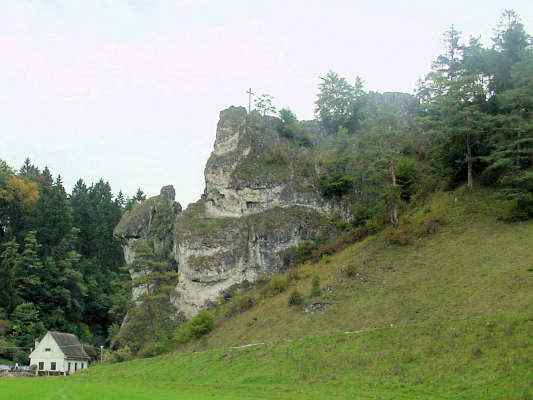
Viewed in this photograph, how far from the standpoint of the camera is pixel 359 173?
60688 mm

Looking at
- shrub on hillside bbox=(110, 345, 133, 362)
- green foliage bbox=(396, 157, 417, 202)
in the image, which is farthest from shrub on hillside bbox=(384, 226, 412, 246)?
shrub on hillside bbox=(110, 345, 133, 362)

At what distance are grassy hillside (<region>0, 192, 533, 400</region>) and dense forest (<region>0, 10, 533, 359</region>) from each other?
3.01 meters

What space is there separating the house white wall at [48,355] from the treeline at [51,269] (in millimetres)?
3197

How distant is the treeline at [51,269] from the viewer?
7494cm

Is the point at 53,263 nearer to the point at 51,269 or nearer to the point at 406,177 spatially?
the point at 51,269

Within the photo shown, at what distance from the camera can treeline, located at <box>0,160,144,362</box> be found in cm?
7494

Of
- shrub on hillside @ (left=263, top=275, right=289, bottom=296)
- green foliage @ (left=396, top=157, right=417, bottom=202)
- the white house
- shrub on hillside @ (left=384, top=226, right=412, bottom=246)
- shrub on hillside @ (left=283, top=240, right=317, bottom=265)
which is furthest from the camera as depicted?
the white house

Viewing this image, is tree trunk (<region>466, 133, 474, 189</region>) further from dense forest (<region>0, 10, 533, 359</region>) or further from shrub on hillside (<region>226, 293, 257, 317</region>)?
shrub on hillside (<region>226, 293, 257, 317</region>)

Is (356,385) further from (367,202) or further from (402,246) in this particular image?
(367,202)

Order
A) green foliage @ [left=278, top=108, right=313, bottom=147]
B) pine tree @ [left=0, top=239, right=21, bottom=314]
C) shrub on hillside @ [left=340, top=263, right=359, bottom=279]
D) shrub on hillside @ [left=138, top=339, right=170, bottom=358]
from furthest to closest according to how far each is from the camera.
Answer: pine tree @ [left=0, top=239, right=21, bottom=314]
green foliage @ [left=278, top=108, right=313, bottom=147]
shrub on hillside @ [left=138, top=339, right=170, bottom=358]
shrub on hillside @ [left=340, top=263, right=359, bottom=279]

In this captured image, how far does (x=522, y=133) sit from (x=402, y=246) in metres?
12.1

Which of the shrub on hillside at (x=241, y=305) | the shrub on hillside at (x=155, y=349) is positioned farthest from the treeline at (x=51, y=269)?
the shrub on hillside at (x=241, y=305)

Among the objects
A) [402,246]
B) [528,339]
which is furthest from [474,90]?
[528,339]

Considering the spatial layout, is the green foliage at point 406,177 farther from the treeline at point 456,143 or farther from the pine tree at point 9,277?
the pine tree at point 9,277
